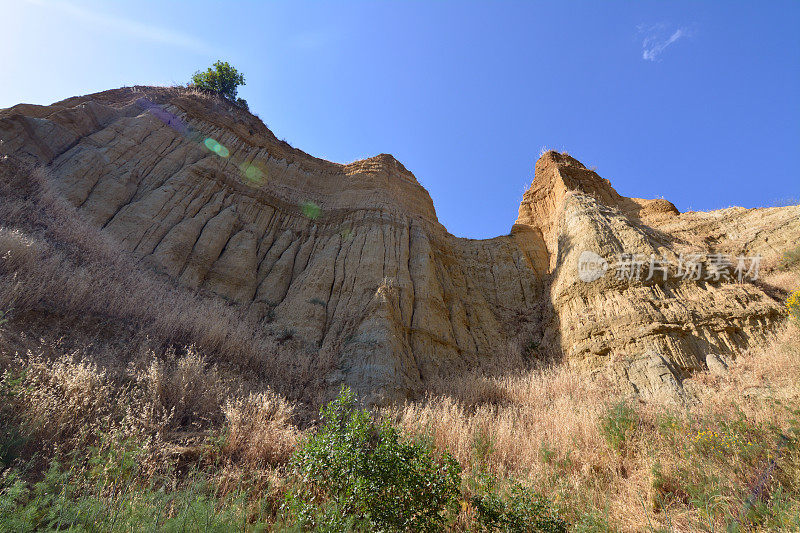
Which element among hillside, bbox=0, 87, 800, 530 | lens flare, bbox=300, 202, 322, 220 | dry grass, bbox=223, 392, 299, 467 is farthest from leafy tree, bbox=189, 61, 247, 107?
dry grass, bbox=223, 392, 299, 467

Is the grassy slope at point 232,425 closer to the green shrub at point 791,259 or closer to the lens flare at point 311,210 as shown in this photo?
the green shrub at point 791,259

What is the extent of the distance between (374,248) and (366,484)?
12.1m

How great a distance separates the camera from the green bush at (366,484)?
4.15 meters

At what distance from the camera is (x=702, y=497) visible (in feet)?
14.5

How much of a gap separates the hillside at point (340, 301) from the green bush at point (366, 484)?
1417 millimetres

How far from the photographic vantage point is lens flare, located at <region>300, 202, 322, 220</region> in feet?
59.1

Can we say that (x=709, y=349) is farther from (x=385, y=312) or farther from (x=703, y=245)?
(x=385, y=312)

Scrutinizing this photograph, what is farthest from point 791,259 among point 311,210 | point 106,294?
point 106,294

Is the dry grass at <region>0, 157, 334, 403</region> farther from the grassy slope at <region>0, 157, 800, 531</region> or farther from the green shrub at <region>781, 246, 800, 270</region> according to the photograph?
the green shrub at <region>781, 246, 800, 270</region>

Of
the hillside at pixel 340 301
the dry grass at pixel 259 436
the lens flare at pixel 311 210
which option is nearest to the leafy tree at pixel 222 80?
the hillside at pixel 340 301

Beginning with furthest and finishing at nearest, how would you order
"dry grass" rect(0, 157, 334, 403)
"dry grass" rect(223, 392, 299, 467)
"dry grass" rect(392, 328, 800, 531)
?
"dry grass" rect(0, 157, 334, 403) → "dry grass" rect(223, 392, 299, 467) → "dry grass" rect(392, 328, 800, 531)

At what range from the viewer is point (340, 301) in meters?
13.8

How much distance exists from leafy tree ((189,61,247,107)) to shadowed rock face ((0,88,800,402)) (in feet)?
16.8

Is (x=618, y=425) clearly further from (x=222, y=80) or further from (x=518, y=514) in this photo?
(x=222, y=80)
